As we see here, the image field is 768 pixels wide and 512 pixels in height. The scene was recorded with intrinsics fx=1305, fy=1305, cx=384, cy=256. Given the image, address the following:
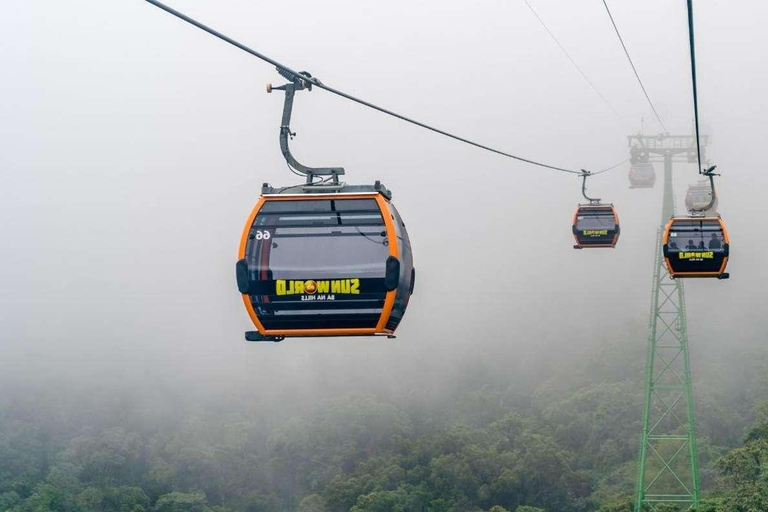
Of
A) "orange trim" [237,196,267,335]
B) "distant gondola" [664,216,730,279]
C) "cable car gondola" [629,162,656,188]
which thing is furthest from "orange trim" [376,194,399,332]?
"cable car gondola" [629,162,656,188]

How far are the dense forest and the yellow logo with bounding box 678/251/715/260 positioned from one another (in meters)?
46.7

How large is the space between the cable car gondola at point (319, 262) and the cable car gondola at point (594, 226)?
23.5 metres

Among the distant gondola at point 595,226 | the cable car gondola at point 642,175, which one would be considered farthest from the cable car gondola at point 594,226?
the cable car gondola at point 642,175

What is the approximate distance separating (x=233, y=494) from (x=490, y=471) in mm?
29783

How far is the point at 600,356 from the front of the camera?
505 ft

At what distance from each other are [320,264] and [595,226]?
79.3 feet

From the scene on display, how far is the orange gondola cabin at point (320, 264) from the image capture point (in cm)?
1370

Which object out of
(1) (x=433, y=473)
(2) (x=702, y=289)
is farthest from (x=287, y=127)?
(2) (x=702, y=289)

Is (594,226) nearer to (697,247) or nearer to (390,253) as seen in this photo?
(697,247)

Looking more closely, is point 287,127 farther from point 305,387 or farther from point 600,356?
point 305,387

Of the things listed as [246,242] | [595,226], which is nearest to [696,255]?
[595,226]

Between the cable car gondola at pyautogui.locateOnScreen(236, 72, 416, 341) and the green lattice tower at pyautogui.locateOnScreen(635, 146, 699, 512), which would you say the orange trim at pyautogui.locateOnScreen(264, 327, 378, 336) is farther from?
the green lattice tower at pyautogui.locateOnScreen(635, 146, 699, 512)

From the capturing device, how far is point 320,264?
45.5 ft

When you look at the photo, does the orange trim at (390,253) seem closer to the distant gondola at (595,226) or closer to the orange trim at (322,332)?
the orange trim at (322,332)
